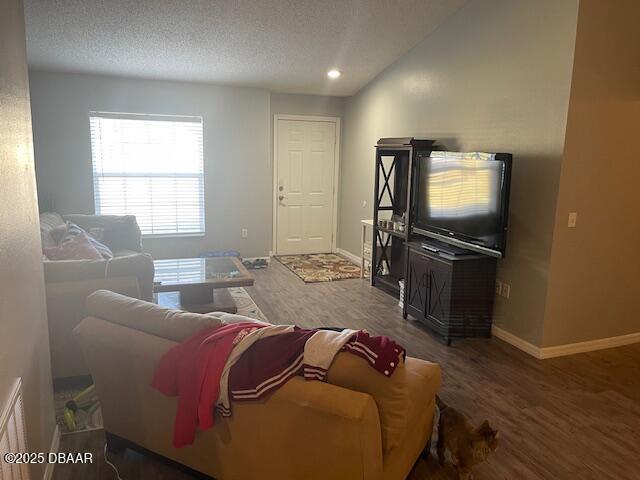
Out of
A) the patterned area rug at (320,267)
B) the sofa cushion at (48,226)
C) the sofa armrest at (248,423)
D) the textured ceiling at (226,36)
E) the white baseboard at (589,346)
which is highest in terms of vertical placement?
the textured ceiling at (226,36)

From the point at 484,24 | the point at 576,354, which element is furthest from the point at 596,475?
the point at 484,24

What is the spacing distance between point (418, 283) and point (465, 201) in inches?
33.0

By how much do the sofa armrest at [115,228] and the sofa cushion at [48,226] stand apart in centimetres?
22

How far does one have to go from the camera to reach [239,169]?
21.0 feet

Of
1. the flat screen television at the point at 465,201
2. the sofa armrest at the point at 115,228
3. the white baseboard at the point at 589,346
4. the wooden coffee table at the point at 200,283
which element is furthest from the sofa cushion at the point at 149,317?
the sofa armrest at the point at 115,228

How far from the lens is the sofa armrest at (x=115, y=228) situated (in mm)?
5164

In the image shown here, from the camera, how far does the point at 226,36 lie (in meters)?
4.62

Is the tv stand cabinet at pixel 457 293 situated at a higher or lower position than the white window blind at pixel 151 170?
lower

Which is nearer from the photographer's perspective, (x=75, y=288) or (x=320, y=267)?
(x=75, y=288)

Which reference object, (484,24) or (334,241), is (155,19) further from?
(334,241)

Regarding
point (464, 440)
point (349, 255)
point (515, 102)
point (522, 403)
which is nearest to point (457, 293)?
point (522, 403)

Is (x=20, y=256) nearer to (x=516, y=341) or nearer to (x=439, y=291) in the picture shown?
(x=439, y=291)

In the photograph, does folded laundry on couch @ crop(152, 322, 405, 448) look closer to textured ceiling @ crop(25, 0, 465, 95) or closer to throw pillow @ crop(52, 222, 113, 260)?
throw pillow @ crop(52, 222, 113, 260)

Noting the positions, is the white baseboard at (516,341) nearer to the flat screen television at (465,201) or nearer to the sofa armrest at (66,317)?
the flat screen television at (465,201)
